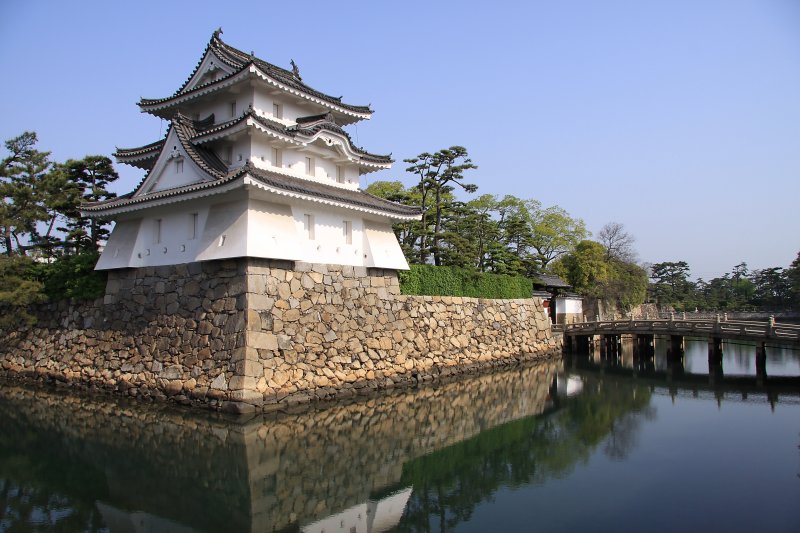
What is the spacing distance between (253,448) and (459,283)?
11.8m

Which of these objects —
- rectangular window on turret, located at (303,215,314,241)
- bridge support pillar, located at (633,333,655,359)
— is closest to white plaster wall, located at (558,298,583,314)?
bridge support pillar, located at (633,333,655,359)

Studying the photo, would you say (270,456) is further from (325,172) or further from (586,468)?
(325,172)

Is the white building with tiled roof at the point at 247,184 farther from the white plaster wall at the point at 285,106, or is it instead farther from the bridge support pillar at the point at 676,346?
the bridge support pillar at the point at 676,346

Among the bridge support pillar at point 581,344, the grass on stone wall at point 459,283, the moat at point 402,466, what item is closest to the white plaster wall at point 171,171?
the moat at point 402,466

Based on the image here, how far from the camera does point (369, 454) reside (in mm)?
9602

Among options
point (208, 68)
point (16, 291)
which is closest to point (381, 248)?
point (208, 68)

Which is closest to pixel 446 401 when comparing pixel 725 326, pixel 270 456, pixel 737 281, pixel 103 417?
pixel 270 456

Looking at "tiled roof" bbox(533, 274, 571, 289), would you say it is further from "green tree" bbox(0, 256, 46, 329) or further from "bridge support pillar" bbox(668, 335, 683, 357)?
"green tree" bbox(0, 256, 46, 329)

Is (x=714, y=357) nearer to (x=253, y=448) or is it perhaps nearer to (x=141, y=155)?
(x=253, y=448)

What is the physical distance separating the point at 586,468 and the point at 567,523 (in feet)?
8.80

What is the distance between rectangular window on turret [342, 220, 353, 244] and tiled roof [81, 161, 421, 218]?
700mm

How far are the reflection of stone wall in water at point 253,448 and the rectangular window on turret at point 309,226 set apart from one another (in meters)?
4.38

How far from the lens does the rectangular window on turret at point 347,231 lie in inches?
595

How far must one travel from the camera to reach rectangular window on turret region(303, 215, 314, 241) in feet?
46.0
